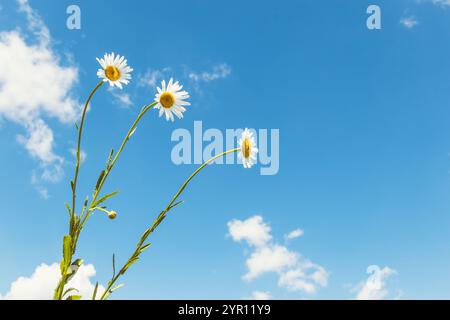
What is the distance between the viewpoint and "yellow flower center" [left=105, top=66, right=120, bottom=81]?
6.13 ft

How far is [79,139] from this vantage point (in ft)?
5.38

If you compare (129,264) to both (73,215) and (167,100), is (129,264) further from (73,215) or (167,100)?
(167,100)

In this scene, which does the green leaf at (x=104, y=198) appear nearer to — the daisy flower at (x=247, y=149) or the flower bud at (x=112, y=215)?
the flower bud at (x=112, y=215)

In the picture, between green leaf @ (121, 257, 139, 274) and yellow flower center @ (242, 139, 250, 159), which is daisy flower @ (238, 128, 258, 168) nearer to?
yellow flower center @ (242, 139, 250, 159)

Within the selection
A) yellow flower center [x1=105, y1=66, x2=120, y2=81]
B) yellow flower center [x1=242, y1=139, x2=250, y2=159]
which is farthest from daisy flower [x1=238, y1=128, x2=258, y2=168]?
yellow flower center [x1=105, y1=66, x2=120, y2=81]

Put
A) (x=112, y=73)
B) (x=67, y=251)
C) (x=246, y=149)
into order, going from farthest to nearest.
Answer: (x=246, y=149), (x=112, y=73), (x=67, y=251)

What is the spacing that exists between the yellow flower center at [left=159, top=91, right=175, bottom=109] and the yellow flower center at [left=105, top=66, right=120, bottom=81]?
209 millimetres

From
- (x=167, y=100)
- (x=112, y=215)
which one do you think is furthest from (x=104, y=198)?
(x=167, y=100)

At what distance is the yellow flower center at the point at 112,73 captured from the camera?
6.13 ft

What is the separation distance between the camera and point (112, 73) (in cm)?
188

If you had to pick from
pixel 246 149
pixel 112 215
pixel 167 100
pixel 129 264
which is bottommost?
pixel 129 264

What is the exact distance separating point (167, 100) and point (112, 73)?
10.3 inches
